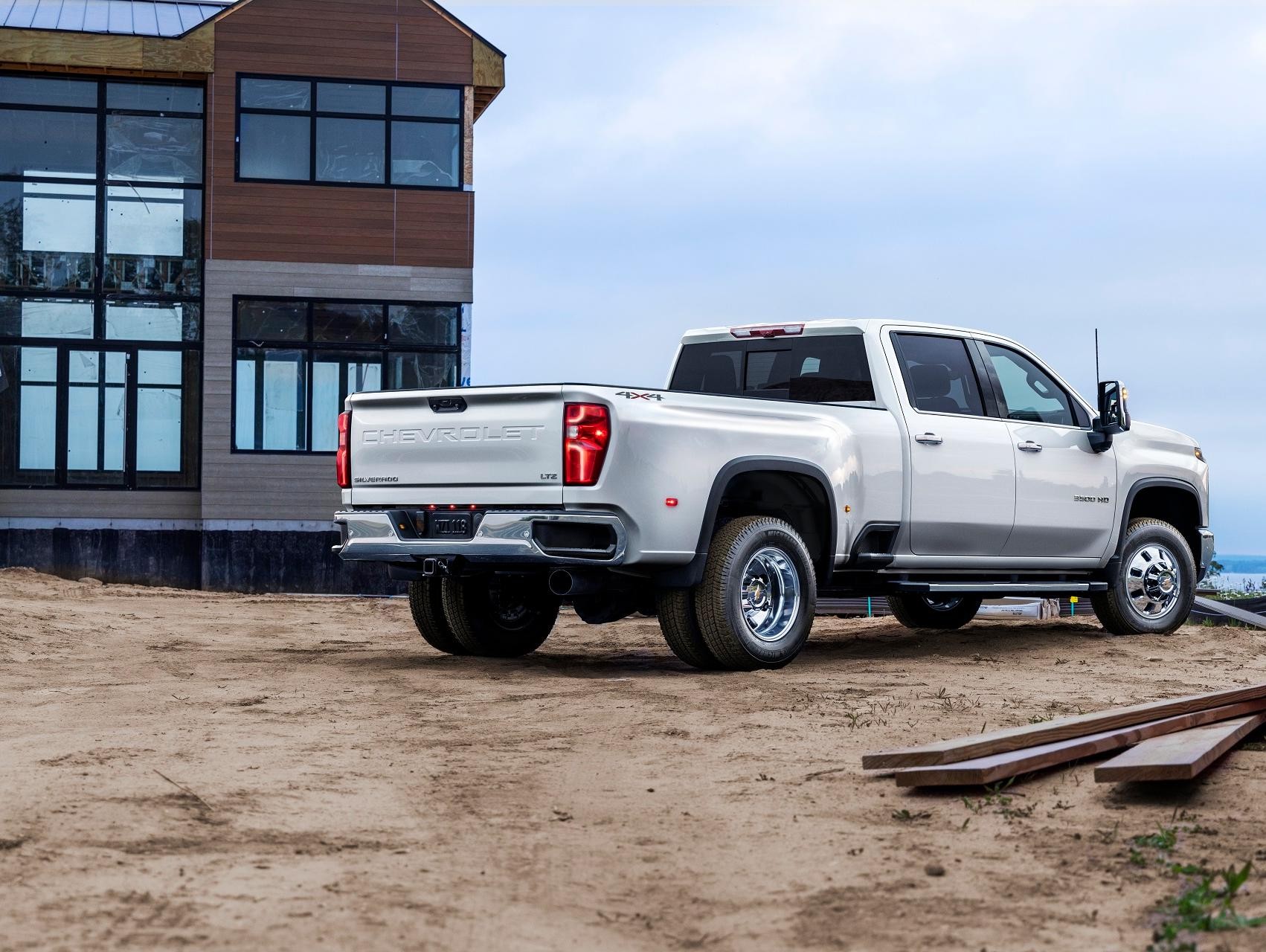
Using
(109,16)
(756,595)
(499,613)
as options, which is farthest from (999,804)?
(109,16)

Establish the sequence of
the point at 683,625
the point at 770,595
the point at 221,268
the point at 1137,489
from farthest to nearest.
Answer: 1. the point at 221,268
2. the point at 1137,489
3. the point at 770,595
4. the point at 683,625

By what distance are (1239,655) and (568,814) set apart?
721 centimetres

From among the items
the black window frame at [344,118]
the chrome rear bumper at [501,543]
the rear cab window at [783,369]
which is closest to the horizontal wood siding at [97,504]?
the black window frame at [344,118]

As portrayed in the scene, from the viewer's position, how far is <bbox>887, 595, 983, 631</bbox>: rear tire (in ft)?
42.7

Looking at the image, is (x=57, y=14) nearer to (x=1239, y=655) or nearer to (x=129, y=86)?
(x=129, y=86)

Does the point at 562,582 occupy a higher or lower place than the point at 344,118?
lower

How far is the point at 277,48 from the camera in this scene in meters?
23.2

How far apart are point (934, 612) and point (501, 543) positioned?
5.65 metres

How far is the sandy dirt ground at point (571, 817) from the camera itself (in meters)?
3.87

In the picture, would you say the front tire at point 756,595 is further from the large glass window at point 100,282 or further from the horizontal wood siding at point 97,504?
the large glass window at point 100,282

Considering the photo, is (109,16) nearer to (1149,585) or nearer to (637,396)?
(1149,585)

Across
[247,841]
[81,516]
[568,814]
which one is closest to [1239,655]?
[568,814]

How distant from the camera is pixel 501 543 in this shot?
28.1ft

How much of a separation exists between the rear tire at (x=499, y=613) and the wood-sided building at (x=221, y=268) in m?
12.5
